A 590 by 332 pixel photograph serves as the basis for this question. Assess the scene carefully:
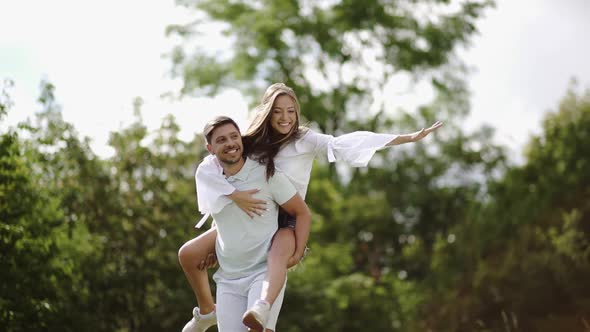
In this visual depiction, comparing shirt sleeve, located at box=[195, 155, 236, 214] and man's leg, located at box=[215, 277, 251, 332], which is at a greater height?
shirt sleeve, located at box=[195, 155, 236, 214]

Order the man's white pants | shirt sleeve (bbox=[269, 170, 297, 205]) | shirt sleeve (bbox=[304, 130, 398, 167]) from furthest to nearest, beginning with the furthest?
shirt sleeve (bbox=[304, 130, 398, 167]), shirt sleeve (bbox=[269, 170, 297, 205]), the man's white pants

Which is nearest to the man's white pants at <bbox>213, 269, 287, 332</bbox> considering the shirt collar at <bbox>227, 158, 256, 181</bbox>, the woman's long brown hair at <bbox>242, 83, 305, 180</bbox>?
the shirt collar at <bbox>227, 158, 256, 181</bbox>

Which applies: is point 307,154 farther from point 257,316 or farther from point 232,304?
point 257,316

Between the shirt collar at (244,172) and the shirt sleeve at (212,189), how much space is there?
65 mm

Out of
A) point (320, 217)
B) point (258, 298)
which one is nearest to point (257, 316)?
point (258, 298)

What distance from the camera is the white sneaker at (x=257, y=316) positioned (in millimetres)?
4230

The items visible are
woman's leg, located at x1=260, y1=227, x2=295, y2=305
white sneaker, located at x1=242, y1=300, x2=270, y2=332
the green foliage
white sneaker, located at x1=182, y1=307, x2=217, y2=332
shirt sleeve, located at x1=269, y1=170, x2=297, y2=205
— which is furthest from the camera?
the green foliage

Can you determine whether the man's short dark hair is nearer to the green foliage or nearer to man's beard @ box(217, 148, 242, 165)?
man's beard @ box(217, 148, 242, 165)

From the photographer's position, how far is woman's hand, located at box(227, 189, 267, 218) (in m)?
4.54

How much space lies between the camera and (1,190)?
26.3 ft

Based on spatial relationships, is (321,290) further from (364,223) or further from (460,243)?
(364,223)

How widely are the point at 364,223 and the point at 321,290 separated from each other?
14.8 metres

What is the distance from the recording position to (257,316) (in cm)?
423

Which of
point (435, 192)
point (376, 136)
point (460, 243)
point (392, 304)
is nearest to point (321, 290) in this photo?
point (392, 304)
